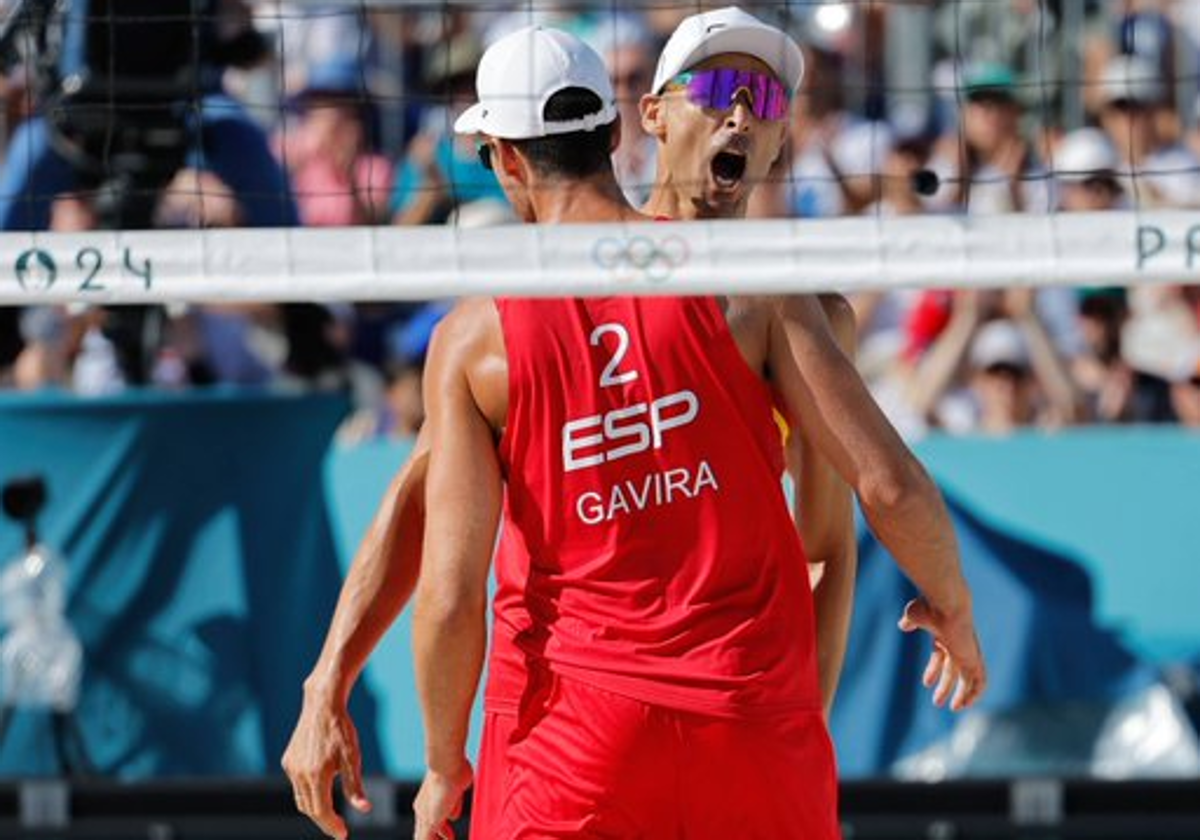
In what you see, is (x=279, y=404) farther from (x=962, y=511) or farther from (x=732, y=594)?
(x=732, y=594)

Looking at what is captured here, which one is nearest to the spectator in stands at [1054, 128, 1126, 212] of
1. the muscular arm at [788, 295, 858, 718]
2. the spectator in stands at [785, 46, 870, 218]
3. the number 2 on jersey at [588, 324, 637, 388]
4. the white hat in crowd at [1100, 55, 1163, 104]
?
the white hat in crowd at [1100, 55, 1163, 104]

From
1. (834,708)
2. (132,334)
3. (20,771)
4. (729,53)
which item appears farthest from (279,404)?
(729,53)

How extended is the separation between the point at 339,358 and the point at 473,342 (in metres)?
4.04

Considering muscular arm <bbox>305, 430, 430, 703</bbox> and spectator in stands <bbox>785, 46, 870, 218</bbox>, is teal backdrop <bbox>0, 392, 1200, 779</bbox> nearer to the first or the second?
spectator in stands <bbox>785, 46, 870, 218</bbox>

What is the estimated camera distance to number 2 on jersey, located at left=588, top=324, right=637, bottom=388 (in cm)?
415

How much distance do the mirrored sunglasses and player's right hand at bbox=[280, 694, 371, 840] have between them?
3.98 feet

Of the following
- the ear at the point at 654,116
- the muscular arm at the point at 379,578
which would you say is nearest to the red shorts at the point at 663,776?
the muscular arm at the point at 379,578

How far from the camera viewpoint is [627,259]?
4.02 meters

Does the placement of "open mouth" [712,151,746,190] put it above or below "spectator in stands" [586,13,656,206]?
below

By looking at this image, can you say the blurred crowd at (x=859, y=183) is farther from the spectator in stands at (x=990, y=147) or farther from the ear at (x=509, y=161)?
the ear at (x=509, y=161)

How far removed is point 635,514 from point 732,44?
850mm

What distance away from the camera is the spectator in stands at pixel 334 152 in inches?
336

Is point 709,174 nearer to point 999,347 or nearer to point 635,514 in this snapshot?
point 635,514

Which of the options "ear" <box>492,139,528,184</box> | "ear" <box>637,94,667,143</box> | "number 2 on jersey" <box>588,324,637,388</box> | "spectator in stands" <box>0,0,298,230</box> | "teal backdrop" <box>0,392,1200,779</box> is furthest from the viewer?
"spectator in stands" <box>0,0,298,230</box>
